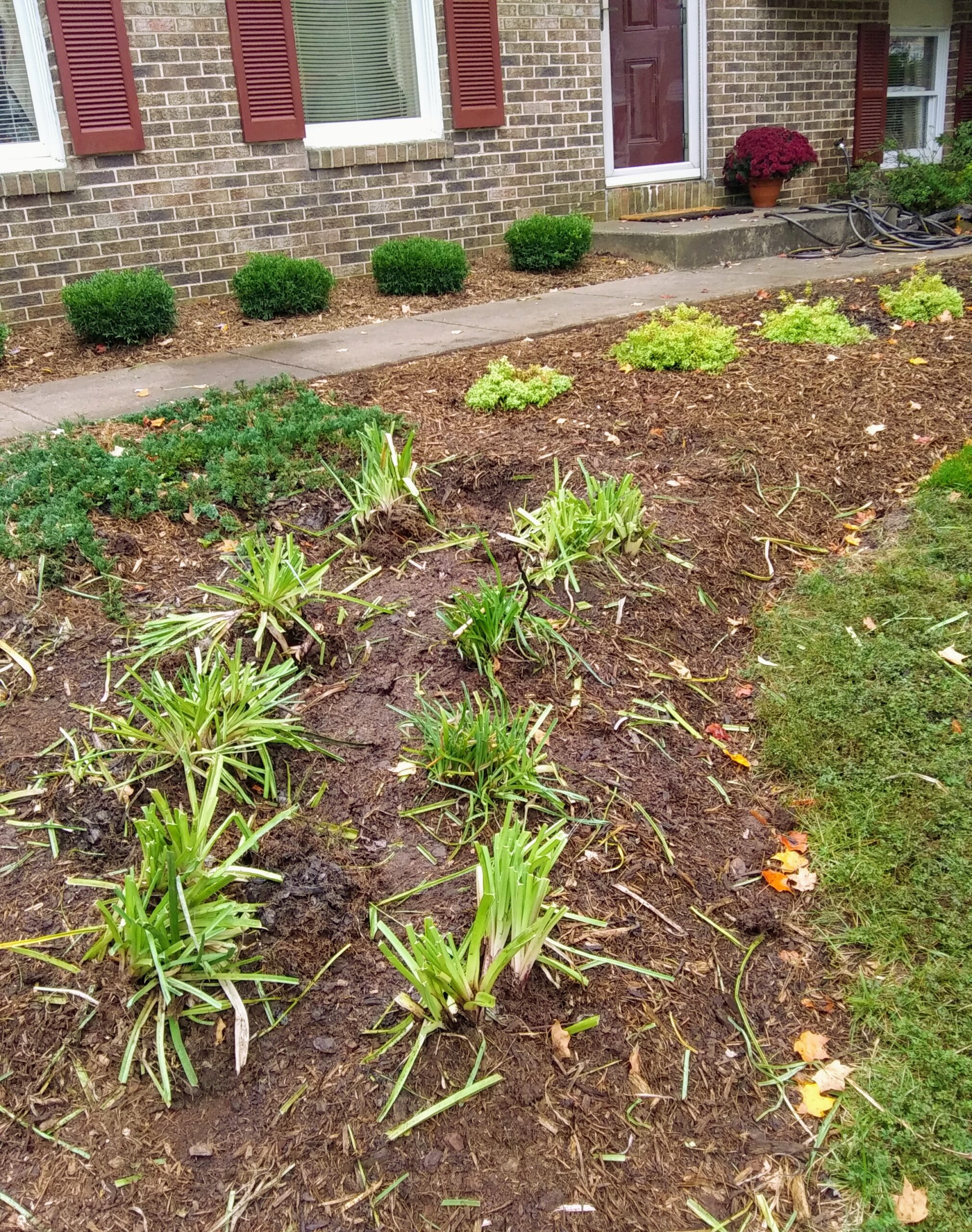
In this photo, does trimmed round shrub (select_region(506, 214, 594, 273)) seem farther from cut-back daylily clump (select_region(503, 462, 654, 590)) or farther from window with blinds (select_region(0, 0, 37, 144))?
cut-back daylily clump (select_region(503, 462, 654, 590))

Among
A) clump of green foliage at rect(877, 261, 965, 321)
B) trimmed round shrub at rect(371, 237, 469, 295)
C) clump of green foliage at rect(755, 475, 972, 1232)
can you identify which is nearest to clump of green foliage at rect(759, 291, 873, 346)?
clump of green foliage at rect(877, 261, 965, 321)

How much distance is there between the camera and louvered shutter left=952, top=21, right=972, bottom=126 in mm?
13312

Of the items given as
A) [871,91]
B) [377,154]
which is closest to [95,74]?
[377,154]

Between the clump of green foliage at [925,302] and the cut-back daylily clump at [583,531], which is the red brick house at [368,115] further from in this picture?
the cut-back daylily clump at [583,531]

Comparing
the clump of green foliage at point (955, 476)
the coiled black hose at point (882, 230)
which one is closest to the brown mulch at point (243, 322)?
the coiled black hose at point (882, 230)

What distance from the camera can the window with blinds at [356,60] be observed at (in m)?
8.47

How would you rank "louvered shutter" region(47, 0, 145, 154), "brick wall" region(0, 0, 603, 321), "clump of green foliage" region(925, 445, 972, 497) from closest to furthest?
1. "clump of green foliage" region(925, 445, 972, 497)
2. "louvered shutter" region(47, 0, 145, 154)
3. "brick wall" region(0, 0, 603, 321)

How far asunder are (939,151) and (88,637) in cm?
1363

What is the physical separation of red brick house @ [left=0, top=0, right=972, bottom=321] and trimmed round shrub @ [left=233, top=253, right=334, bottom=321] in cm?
82

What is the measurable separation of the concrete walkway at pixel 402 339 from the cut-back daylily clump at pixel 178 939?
11.2ft

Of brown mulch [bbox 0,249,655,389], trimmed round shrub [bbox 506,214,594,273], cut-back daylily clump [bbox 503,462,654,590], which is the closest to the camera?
cut-back daylily clump [bbox 503,462,654,590]

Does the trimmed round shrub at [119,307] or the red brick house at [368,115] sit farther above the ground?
the red brick house at [368,115]

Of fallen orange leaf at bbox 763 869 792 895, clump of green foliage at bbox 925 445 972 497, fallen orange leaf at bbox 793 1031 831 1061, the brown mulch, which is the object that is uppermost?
the brown mulch

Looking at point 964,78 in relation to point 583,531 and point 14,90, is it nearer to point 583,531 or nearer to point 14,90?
point 14,90
